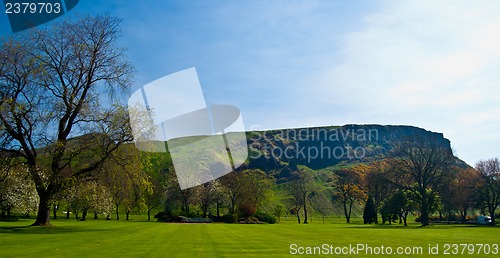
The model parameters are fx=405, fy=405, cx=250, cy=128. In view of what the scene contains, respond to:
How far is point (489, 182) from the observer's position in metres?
79.1

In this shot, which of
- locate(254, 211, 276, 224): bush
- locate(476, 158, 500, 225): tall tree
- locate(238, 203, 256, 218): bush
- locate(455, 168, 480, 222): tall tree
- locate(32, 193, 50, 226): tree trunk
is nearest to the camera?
locate(32, 193, 50, 226): tree trunk

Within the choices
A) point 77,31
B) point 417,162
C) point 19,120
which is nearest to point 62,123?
point 19,120

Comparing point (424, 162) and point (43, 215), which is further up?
point (424, 162)

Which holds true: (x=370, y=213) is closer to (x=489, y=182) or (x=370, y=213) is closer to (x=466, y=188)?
(x=466, y=188)

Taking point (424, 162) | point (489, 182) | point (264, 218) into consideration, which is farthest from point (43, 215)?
point (489, 182)

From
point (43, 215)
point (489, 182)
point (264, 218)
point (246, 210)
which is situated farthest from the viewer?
point (246, 210)

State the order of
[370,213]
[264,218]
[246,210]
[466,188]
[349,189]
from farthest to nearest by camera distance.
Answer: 1. [349,189]
2. [246,210]
3. [370,213]
4. [264,218]
5. [466,188]

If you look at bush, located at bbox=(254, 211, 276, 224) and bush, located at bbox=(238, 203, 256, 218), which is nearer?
bush, located at bbox=(254, 211, 276, 224)

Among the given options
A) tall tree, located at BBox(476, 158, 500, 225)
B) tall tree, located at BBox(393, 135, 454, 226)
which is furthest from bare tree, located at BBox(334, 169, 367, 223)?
tall tree, located at BBox(393, 135, 454, 226)

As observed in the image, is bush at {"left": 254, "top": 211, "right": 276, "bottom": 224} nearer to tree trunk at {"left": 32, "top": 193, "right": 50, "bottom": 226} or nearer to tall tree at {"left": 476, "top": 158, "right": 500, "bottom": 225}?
tall tree at {"left": 476, "top": 158, "right": 500, "bottom": 225}

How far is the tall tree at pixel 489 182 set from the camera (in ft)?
260

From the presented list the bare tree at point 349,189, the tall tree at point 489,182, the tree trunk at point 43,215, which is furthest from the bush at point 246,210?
the tree trunk at point 43,215

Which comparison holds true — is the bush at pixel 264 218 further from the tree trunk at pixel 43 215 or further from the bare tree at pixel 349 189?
the tree trunk at pixel 43 215

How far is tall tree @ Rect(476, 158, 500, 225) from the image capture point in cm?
7919
